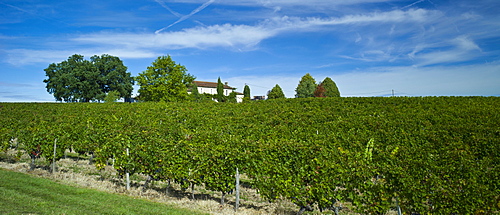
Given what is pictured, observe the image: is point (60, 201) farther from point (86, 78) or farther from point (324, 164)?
point (86, 78)

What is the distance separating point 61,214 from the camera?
6.63 m

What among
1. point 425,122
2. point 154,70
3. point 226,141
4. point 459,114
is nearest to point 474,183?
point 226,141

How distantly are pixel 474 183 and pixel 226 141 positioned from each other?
771 centimetres

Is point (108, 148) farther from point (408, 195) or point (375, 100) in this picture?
point (375, 100)

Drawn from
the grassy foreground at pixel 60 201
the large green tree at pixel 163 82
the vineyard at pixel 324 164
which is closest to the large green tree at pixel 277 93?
the large green tree at pixel 163 82

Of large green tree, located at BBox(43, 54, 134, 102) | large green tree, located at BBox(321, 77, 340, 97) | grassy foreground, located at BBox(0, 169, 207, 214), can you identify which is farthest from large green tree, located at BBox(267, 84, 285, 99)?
grassy foreground, located at BBox(0, 169, 207, 214)

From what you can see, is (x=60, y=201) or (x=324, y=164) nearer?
(x=60, y=201)

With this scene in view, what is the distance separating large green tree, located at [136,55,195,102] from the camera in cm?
5131

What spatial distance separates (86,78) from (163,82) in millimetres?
15908

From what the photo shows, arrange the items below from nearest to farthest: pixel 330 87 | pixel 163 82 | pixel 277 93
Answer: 1. pixel 163 82
2. pixel 330 87
3. pixel 277 93

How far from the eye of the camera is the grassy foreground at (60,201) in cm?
708

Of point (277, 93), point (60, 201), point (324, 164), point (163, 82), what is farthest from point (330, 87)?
point (60, 201)

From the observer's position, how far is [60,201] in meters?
7.95

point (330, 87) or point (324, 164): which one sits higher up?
point (330, 87)
